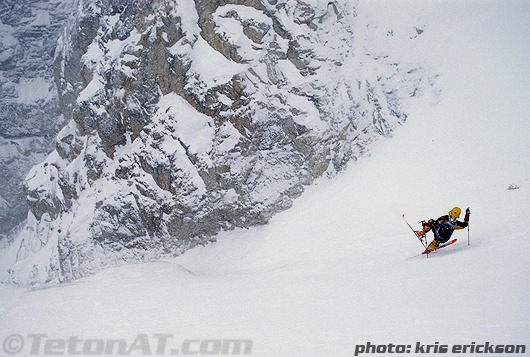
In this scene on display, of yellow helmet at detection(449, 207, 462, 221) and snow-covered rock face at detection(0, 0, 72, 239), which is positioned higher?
snow-covered rock face at detection(0, 0, 72, 239)

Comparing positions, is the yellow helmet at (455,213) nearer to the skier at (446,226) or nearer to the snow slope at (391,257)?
the skier at (446,226)

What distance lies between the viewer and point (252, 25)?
32438mm

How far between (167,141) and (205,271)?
1210 centimetres

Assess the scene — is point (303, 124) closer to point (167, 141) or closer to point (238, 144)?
point (238, 144)

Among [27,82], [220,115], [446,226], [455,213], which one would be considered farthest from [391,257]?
[27,82]

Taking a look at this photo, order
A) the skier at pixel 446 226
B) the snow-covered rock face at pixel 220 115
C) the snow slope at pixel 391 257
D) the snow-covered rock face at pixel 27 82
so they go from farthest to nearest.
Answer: the snow-covered rock face at pixel 27 82, the snow-covered rock face at pixel 220 115, the skier at pixel 446 226, the snow slope at pixel 391 257

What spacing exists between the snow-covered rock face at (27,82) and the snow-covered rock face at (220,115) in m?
34.0

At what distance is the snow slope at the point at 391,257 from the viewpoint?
6504 mm

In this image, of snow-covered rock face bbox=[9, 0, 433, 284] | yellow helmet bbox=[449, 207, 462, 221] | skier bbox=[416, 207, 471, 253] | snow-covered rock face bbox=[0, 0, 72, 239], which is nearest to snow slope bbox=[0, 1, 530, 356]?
skier bbox=[416, 207, 471, 253]

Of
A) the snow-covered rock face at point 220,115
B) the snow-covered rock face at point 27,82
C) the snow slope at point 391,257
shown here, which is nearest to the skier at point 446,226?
the snow slope at point 391,257

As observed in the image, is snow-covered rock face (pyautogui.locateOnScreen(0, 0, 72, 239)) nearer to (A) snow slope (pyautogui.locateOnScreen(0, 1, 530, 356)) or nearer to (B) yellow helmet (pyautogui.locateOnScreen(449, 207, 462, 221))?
(A) snow slope (pyautogui.locateOnScreen(0, 1, 530, 356))

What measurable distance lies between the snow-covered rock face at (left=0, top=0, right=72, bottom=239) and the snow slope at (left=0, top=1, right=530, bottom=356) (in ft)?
162

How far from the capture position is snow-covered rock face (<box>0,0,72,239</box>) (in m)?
63.0

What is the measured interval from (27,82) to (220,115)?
52.6 meters
